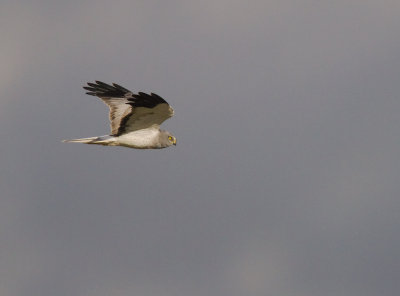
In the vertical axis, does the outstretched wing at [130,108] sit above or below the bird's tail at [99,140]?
above

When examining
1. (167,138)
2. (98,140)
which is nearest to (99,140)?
(98,140)

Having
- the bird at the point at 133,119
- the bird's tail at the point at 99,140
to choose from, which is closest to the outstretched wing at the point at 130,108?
the bird at the point at 133,119

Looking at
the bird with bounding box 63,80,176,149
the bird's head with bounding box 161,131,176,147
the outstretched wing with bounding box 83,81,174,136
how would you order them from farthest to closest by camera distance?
1. the bird's head with bounding box 161,131,176,147
2. the bird with bounding box 63,80,176,149
3. the outstretched wing with bounding box 83,81,174,136

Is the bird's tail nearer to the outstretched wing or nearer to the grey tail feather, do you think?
the grey tail feather

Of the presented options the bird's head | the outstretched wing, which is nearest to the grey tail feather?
the outstretched wing

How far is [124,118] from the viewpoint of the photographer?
104 feet

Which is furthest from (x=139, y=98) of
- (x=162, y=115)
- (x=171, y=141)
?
(x=171, y=141)

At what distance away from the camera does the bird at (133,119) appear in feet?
99.4

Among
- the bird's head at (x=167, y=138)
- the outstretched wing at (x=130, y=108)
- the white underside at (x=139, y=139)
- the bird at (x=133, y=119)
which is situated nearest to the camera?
the outstretched wing at (x=130, y=108)

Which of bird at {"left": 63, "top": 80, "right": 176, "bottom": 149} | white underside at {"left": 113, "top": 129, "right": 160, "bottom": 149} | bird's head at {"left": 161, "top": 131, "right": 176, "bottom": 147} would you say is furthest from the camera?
bird's head at {"left": 161, "top": 131, "right": 176, "bottom": 147}

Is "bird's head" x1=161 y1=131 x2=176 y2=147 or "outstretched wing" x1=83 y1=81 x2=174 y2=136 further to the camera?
"bird's head" x1=161 y1=131 x2=176 y2=147

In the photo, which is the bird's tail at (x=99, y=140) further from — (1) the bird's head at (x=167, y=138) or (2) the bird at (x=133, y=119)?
(1) the bird's head at (x=167, y=138)

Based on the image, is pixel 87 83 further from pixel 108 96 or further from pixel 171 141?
pixel 171 141

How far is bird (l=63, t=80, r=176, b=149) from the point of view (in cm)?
3031
